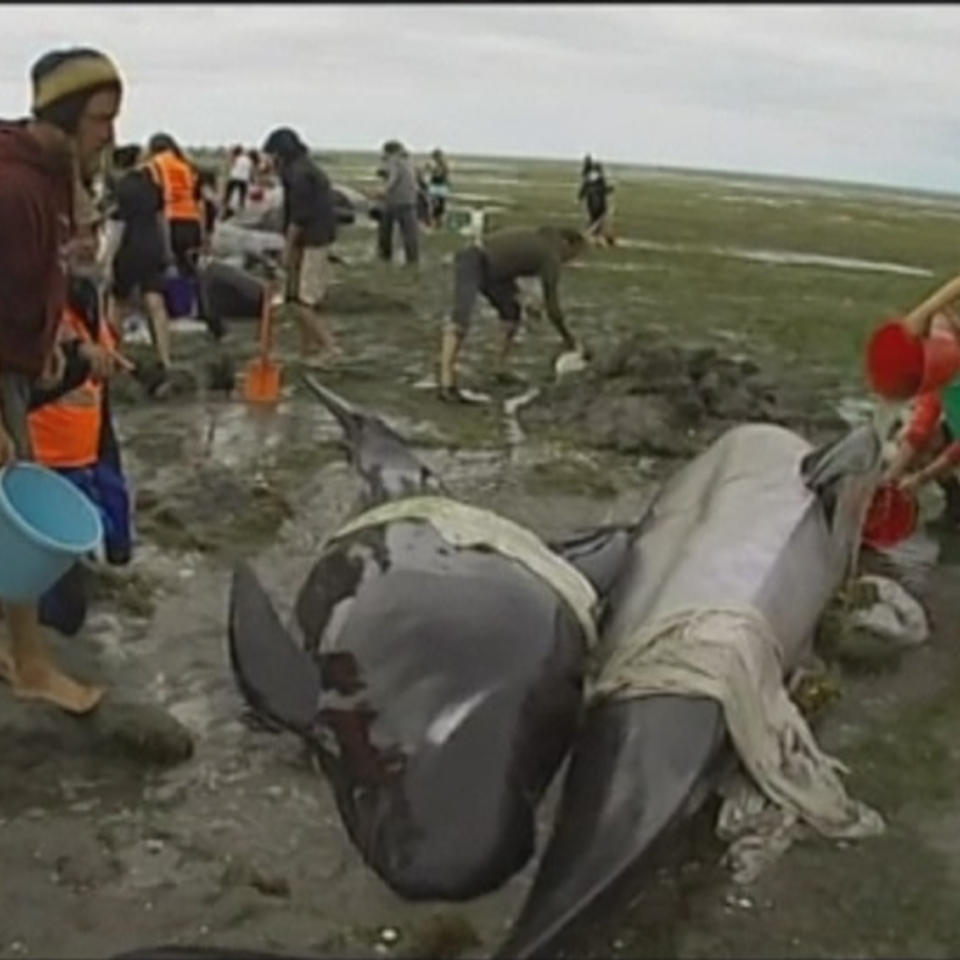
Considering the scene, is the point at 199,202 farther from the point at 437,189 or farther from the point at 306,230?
the point at 437,189

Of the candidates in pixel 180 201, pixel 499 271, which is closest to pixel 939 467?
pixel 499 271

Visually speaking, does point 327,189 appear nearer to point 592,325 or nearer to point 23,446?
point 592,325

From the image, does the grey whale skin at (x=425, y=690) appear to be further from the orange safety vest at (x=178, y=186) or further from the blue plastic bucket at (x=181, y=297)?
the blue plastic bucket at (x=181, y=297)

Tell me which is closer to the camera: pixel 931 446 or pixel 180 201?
pixel 931 446

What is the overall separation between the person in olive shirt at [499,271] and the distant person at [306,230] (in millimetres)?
1687

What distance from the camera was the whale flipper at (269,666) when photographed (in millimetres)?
6301

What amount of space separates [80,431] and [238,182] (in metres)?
20.6

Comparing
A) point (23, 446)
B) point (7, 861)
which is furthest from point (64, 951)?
point (23, 446)

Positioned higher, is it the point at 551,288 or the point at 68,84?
the point at 68,84

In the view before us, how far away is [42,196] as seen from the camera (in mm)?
5926

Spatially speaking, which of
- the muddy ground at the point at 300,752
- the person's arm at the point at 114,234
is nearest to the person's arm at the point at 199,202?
the muddy ground at the point at 300,752

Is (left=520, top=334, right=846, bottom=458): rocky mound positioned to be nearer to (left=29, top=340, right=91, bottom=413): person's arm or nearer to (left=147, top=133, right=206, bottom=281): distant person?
(left=147, top=133, right=206, bottom=281): distant person

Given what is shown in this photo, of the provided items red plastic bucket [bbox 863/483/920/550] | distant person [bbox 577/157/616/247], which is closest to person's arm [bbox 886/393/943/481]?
red plastic bucket [bbox 863/483/920/550]

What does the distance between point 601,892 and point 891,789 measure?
211 centimetres
